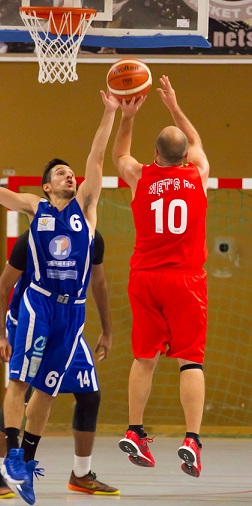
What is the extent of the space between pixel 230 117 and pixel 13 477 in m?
5.26

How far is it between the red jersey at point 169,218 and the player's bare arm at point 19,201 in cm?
73

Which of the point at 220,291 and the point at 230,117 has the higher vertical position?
the point at 230,117

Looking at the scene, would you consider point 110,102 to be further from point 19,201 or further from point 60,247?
point 60,247

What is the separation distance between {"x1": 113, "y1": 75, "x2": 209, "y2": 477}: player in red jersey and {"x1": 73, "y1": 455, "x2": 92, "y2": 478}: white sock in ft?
2.86

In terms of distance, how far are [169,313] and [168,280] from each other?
23cm

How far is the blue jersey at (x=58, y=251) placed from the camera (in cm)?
684

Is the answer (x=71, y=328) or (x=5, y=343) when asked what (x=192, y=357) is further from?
(x=5, y=343)

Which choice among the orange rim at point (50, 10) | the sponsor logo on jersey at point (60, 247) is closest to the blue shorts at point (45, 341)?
the sponsor logo on jersey at point (60, 247)

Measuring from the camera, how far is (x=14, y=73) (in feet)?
34.6

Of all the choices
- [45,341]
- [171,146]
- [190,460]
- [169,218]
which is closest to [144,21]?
[171,146]

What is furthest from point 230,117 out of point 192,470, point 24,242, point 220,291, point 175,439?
point 192,470

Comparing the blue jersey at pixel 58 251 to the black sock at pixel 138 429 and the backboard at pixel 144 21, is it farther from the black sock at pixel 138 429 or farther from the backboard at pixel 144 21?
the backboard at pixel 144 21

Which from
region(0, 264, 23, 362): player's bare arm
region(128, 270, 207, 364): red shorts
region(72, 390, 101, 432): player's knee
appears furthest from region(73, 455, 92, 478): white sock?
region(128, 270, 207, 364): red shorts

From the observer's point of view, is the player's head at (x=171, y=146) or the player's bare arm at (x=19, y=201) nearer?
the player's head at (x=171, y=146)
